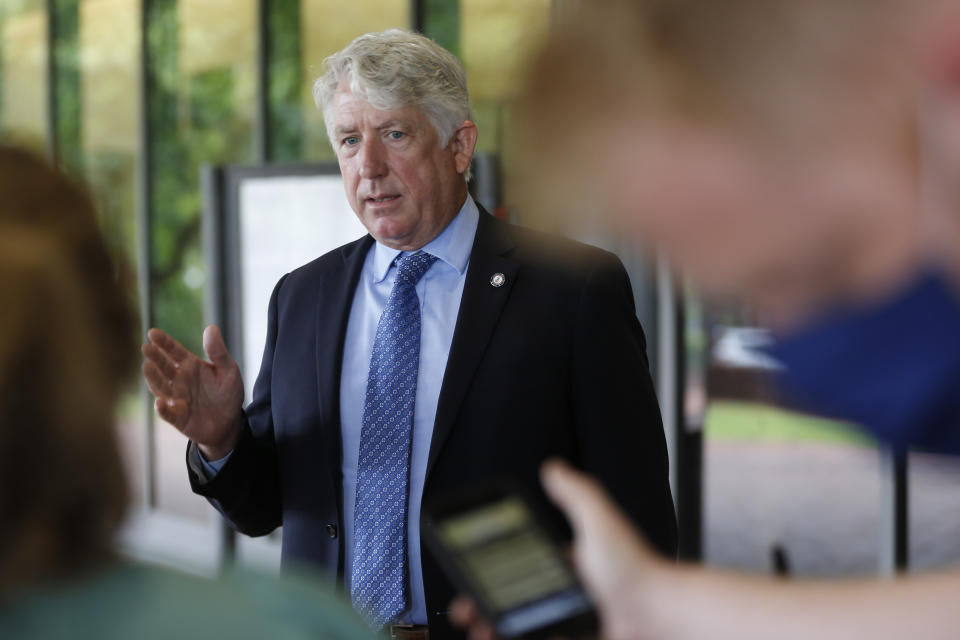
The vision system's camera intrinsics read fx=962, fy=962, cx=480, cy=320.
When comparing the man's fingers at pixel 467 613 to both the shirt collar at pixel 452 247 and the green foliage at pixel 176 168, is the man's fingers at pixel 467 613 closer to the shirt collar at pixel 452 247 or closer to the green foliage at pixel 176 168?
the shirt collar at pixel 452 247

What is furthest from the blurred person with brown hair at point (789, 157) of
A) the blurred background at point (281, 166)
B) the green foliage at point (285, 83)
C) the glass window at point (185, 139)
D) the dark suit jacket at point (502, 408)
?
the glass window at point (185, 139)

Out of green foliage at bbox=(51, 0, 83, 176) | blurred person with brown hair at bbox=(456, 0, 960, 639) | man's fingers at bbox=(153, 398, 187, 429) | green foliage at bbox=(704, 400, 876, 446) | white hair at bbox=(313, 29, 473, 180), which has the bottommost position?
green foliage at bbox=(704, 400, 876, 446)

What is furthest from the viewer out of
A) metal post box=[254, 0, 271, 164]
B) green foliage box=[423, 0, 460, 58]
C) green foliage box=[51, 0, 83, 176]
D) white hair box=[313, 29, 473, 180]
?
green foliage box=[51, 0, 83, 176]

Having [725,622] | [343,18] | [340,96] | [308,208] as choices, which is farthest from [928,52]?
[343,18]

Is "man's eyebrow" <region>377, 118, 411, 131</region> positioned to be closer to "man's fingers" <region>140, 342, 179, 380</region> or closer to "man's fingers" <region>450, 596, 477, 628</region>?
"man's fingers" <region>140, 342, 179, 380</region>

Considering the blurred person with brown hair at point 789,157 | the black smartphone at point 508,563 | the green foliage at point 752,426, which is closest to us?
the blurred person with brown hair at point 789,157

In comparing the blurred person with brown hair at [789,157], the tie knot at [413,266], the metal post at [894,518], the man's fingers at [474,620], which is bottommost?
the metal post at [894,518]

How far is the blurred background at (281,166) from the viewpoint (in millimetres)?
3768

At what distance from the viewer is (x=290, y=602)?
0.91 metres

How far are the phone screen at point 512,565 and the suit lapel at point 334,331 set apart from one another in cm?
93

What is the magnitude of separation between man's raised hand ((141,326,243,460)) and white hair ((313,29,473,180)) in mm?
638

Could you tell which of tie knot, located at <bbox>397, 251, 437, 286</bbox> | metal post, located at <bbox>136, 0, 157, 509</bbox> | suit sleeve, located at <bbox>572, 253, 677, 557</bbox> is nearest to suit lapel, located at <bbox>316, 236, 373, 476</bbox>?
tie knot, located at <bbox>397, 251, 437, 286</bbox>

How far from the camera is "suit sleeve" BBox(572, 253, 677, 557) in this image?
2.06 m

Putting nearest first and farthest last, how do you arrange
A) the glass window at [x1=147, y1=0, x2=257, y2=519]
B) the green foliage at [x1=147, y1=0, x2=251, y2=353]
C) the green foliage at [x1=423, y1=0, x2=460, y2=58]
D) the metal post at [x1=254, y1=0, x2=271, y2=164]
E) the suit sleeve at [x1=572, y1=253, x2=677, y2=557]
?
the suit sleeve at [x1=572, y1=253, x2=677, y2=557] → the green foliage at [x1=423, y1=0, x2=460, y2=58] → the metal post at [x1=254, y1=0, x2=271, y2=164] → the glass window at [x1=147, y1=0, x2=257, y2=519] → the green foliage at [x1=147, y1=0, x2=251, y2=353]
